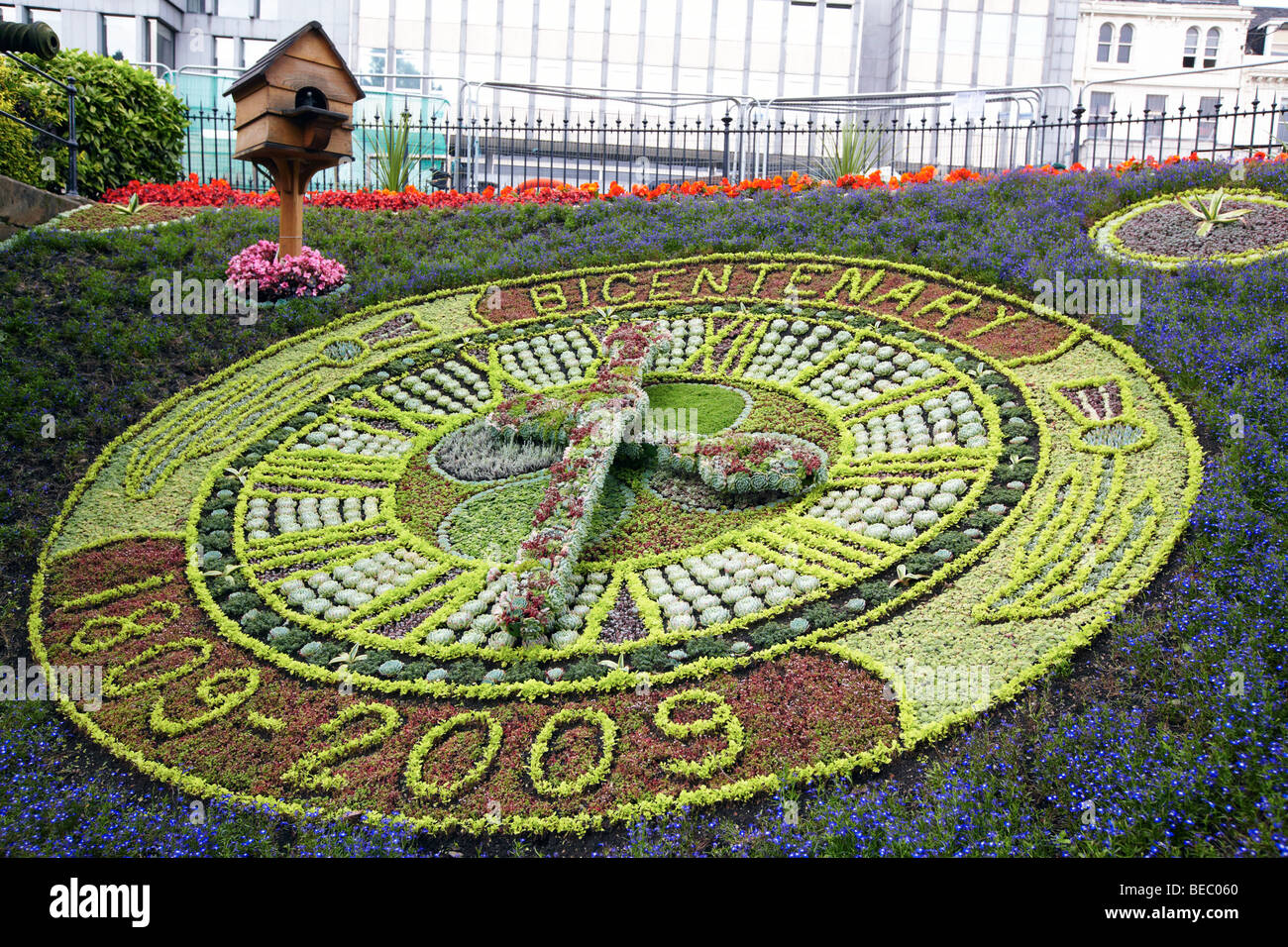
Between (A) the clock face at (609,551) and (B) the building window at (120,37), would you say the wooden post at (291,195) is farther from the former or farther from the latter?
(B) the building window at (120,37)

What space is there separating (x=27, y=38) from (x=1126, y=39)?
144 ft

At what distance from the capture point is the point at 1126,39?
40.9 m

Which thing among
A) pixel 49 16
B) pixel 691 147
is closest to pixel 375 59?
pixel 49 16

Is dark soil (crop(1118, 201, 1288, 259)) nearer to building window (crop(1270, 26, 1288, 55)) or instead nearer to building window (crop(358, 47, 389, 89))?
building window (crop(358, 47, 389, 89))

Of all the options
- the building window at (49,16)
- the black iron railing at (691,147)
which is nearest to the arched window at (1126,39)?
the black iron railing at (691,147)

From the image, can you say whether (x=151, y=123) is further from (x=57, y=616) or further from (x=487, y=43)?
(x=487, y=43)

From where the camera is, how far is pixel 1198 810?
3553mm

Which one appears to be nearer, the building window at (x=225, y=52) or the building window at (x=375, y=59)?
the building window at (x=375, y=59)

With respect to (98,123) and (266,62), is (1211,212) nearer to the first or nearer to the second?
(266,62)

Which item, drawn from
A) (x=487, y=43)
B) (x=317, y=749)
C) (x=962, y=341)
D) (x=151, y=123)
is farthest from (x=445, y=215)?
(x=487, y=43)

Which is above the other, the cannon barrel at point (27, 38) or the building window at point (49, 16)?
the building window at point (49, 16)

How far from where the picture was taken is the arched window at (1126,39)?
4075cm

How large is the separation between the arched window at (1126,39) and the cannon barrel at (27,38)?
43154 millimetres

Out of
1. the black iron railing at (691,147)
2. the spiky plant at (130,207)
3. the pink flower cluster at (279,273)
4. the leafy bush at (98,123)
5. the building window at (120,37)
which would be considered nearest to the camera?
the pink flower cluster at (279,273)
